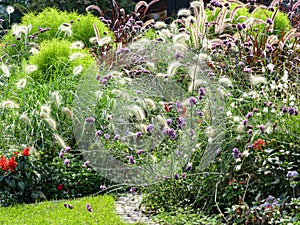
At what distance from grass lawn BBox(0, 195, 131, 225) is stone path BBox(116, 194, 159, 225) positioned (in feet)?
0.24

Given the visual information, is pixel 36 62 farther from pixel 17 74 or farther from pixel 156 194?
pixel 156 194

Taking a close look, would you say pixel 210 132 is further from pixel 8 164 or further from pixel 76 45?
pixel 76 45

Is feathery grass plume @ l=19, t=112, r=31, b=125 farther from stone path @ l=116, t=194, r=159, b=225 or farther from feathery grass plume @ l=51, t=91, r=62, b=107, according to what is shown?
stone path @ l=116, t=194, r=159, b=225

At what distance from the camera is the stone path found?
4.37 meters

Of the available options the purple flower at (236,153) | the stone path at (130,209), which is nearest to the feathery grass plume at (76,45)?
the stone path at (130,209)

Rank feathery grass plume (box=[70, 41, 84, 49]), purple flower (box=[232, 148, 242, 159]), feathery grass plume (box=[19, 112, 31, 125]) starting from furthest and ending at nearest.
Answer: feathery grass plume (box=[70, 41, 84, 49]) < feathery grass plume (box=[19, 112, 31, 125]) < purple flower (box=[232, 148, 242, 159])

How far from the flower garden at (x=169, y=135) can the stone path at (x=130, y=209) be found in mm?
76

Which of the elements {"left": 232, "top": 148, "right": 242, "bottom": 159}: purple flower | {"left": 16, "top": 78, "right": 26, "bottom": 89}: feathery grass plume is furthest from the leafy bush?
{"left": 232, "top": 148, "right": 242, "bottom": 159}: purple flower

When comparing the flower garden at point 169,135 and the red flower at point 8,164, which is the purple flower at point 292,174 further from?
the red flower at point 8,164

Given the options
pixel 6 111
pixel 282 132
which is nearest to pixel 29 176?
pixel 6 111

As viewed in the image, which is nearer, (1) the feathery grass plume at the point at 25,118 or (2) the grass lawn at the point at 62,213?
(2) the grass lawn at the point at 62,213

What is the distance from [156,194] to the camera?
15.4ft

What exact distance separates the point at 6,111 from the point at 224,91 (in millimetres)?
2312

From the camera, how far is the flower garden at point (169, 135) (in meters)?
4.21
